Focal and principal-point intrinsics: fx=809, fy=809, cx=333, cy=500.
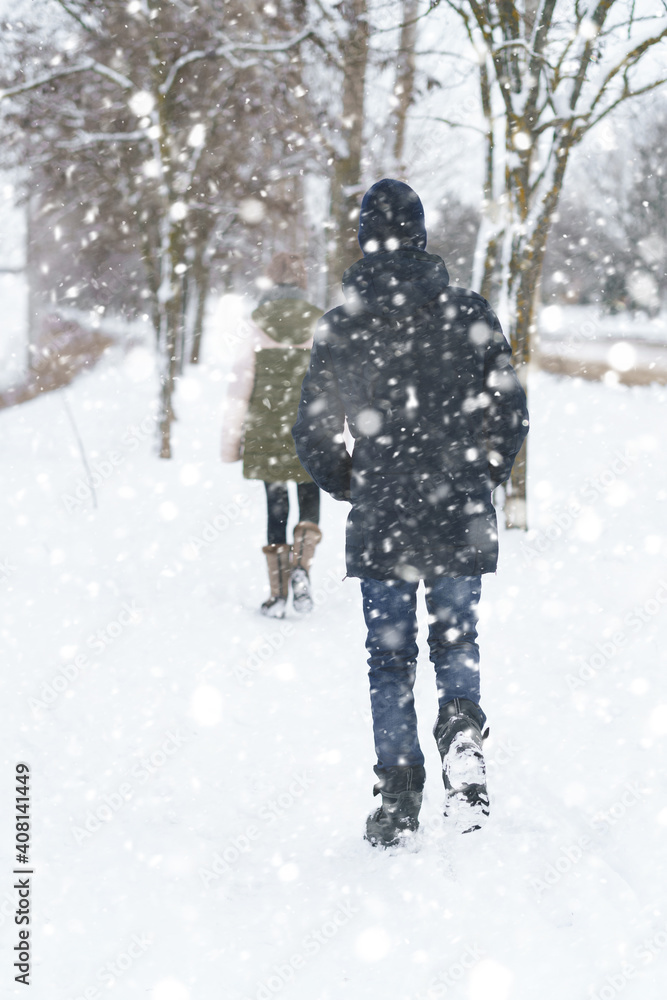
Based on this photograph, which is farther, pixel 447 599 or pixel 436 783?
pixel 436 783

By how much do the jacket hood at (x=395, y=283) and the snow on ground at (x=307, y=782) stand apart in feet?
5.60

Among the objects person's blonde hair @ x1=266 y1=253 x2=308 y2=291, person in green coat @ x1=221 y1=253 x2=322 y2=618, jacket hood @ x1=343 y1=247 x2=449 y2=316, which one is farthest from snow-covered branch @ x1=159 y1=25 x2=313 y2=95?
jacket hood @ x1=343 y1=247 x2=449 y2=316

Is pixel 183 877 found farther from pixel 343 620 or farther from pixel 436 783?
pixel 343 620

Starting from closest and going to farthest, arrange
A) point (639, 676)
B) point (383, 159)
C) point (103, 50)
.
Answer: point (639, 676) → point (103, 50) → point (383, 159)

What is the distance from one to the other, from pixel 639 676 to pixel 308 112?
394 inches

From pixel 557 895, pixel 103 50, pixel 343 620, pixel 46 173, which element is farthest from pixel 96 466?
pixel 557 895

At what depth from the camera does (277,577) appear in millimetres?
5219

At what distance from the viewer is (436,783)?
3074 mm

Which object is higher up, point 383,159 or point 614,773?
point 383,159

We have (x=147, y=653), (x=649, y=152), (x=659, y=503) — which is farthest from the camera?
(x=649, y=152)

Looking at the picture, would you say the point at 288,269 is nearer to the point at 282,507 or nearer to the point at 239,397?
the point at 239,397
